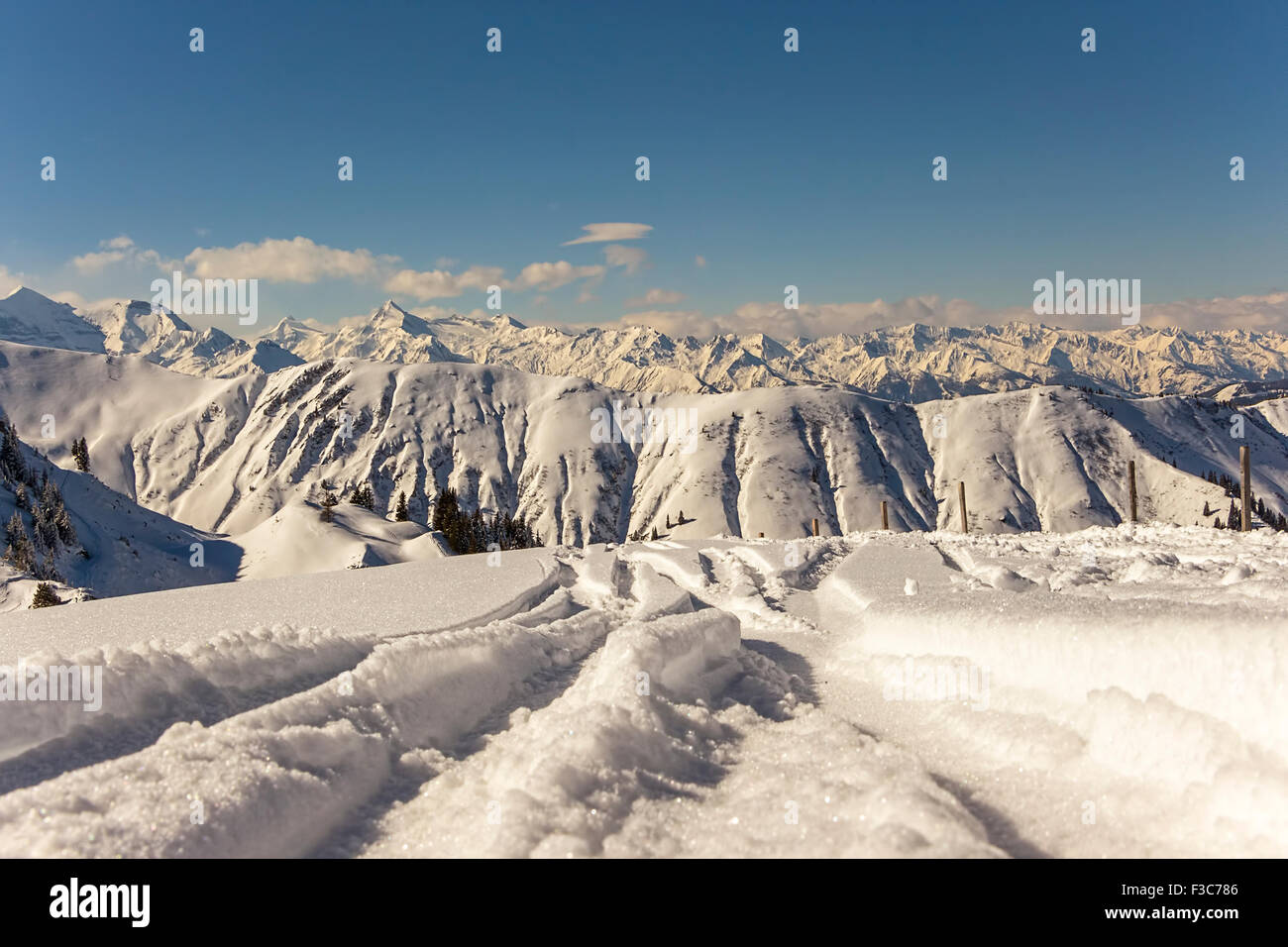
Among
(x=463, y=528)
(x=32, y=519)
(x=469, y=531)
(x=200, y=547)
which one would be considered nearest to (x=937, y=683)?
(x=463, y=528)

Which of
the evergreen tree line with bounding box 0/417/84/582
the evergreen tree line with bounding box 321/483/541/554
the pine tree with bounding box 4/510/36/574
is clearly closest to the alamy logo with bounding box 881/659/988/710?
the pine tree with bounding box 4/510/36/574

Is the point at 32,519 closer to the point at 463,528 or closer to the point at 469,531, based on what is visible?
the point at 463,528

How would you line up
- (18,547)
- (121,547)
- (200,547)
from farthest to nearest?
(121,547) → (200,547) → (18,547)

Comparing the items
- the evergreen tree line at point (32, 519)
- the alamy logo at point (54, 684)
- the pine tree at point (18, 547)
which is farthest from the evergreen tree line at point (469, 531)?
the alamy logo at point (54, 684)

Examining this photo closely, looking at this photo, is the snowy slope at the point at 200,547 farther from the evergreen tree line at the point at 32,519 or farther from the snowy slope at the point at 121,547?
the evergreen tree line at the point at 32,519
